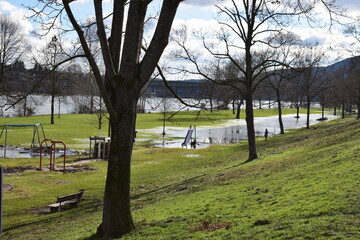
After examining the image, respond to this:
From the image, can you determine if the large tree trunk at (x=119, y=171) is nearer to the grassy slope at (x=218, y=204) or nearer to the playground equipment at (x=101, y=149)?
the grassy slope at (x=218, y=204)

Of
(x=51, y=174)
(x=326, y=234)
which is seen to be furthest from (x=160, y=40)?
(x=51, y=174)

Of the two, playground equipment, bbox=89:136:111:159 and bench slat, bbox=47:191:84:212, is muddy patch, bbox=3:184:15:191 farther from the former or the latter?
playground equipment, bbox=89:136:111:159

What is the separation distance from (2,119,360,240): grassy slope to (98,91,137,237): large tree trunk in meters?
0.47

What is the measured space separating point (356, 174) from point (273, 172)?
202 inches

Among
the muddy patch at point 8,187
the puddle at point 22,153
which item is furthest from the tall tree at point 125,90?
the puddle at point 22,153

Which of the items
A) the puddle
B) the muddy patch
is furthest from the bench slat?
the puddle

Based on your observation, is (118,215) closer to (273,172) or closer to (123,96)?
(123,96)

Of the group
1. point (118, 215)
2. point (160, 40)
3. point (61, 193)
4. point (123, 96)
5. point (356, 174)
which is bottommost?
point (61, 193)

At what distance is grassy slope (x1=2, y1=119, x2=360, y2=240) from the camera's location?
7.14 m

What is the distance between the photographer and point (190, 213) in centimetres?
998

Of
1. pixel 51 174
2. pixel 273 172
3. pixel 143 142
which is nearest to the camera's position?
pixel 273 172

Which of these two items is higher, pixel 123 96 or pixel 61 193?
pixel 123 96

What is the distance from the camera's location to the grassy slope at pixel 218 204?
7145mm

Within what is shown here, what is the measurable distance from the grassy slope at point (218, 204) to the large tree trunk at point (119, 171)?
47cm
